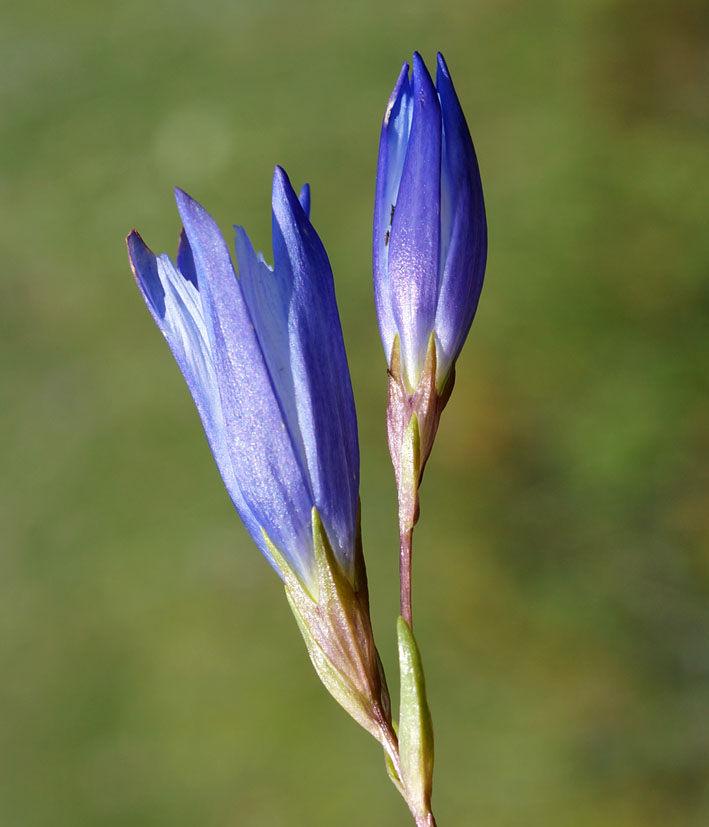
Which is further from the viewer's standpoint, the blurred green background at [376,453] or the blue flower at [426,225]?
the blurred green background at [376,453]

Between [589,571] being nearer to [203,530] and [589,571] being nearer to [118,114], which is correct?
[203,530]

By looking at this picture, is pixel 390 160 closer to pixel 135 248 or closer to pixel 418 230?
pixel 418 230

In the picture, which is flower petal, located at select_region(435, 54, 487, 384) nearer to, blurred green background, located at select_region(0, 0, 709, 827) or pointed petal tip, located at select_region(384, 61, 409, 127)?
pointed petal tip, located at select_region(384, 61, 409, 127)

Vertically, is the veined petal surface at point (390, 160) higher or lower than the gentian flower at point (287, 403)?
higher

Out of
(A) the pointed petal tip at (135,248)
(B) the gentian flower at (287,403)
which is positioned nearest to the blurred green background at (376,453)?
(B) the gentian flower at (287,403)

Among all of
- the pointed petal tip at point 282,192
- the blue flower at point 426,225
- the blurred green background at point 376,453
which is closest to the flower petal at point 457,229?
the blue flower at point 426,225

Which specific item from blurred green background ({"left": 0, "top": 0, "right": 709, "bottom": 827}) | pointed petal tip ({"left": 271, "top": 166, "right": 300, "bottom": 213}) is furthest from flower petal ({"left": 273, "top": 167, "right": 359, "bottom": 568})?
blurred green background ({"left": 0, "top": 0, "right": 709, "bottom": 827})

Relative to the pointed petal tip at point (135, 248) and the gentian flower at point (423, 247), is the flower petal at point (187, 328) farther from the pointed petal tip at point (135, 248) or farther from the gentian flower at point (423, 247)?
the gentian flower at point (423, 247)

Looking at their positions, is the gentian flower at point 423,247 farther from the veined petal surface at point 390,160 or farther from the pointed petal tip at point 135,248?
the pointed petal tip at point 135,248
